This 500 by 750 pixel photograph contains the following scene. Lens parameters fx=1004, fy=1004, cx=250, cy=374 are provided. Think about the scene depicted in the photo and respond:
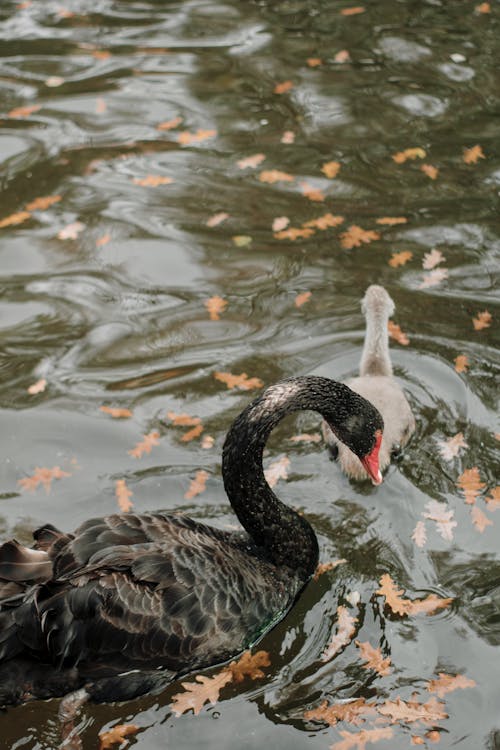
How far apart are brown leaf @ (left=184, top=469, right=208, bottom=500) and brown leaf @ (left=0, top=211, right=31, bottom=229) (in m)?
3.43

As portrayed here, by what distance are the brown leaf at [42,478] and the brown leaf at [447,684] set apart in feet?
8.28

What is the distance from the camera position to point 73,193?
8688 millimetres

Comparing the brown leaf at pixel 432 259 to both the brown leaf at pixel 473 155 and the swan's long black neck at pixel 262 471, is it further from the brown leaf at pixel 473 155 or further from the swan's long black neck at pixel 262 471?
the swan's long black neck at pixel 262 471

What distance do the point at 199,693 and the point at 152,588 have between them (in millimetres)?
571

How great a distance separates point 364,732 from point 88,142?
6464mm

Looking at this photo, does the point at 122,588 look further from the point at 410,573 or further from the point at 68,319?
the point at 68,319

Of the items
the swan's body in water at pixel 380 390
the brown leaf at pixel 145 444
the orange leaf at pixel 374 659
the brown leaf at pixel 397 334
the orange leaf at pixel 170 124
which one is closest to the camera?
the orange leaf at pixel 374 659

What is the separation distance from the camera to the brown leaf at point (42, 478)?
19.7 ft

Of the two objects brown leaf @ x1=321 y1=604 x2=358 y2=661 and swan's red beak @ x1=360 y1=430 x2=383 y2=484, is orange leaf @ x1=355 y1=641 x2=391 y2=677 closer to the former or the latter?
brown leaf @ x1=321 y1=604 x2=358 y2=661

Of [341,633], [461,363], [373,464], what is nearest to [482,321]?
[461,363]

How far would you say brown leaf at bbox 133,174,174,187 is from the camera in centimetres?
875

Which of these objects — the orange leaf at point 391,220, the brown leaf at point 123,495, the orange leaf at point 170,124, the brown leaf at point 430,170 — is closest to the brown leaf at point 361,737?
the brown leaf at point 123,495

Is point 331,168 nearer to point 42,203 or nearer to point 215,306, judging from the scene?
point 215,306

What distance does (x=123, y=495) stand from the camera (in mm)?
5902
